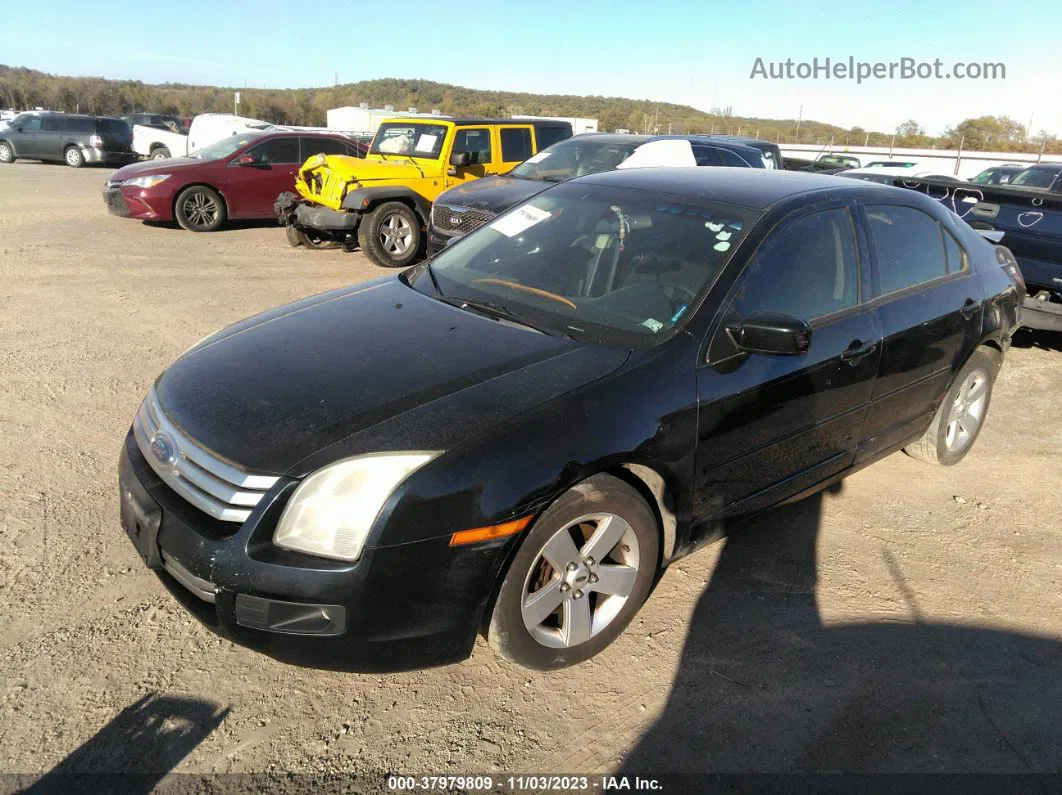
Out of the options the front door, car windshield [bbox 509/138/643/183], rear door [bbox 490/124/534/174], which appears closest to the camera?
the front door

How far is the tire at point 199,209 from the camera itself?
441 inches

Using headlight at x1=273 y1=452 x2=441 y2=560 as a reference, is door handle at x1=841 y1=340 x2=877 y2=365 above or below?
above

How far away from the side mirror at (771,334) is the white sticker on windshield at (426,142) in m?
8.45

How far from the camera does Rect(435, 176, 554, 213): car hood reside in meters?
8.16

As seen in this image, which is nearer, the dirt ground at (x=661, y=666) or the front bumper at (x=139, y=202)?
the dirt ground at (x=661, y=666)

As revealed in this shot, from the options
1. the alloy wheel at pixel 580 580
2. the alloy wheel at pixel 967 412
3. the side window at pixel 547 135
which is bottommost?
the alloy wheel at pixel 580 580

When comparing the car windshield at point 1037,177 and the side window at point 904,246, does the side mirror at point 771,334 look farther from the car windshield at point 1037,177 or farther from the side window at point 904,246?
the car windshield at point 1037,177

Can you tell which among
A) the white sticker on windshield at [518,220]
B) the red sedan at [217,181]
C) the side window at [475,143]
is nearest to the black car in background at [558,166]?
the side window at [475,143]

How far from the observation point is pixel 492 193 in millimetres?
8414

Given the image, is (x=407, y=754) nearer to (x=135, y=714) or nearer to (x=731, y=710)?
(x=135, y=714)

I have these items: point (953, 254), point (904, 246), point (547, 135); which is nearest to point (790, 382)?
point (904, 246)

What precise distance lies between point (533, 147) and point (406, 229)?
263cm

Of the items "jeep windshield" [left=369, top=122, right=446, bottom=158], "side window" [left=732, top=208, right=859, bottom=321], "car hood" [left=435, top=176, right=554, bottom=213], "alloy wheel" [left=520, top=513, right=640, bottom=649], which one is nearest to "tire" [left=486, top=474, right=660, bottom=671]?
"alloy wheel" [left=520, top=513, right=640, bottom=649]

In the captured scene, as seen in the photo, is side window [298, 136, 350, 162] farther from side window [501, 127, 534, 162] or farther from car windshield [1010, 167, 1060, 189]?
car windshield [1010, 167, 1060, 189]
